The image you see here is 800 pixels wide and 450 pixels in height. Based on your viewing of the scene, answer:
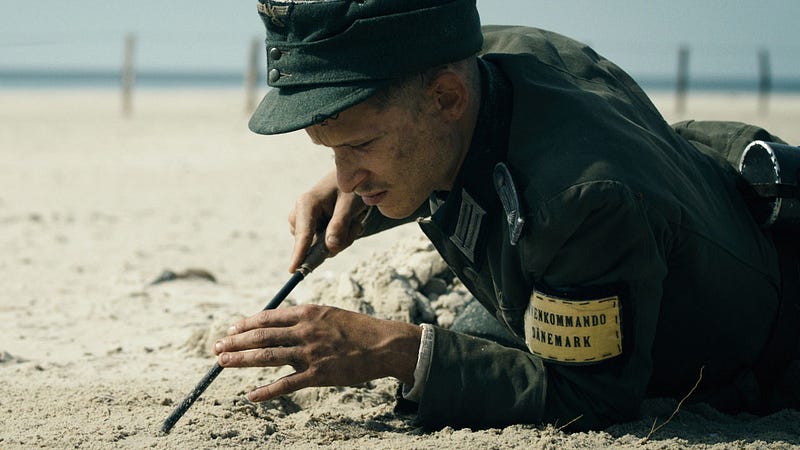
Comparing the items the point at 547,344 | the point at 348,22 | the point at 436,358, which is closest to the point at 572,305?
the point at 547,344

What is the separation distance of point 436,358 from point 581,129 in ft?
1.96

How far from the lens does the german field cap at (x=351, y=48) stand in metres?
2.03

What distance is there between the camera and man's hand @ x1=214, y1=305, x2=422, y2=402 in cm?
210

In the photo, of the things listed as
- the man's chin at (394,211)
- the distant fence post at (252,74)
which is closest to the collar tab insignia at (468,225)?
the man's chin at (394,211)

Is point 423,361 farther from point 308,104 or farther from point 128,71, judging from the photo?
point 128,71

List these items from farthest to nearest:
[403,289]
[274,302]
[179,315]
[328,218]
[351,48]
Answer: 1. [179,315]
2. [403,289]
3. [328,218]
4. [274,302]
5. [351,48]

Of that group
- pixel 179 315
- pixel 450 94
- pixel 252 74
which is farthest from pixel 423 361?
pixel 252 74

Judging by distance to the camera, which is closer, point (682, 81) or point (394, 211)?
point (394, 211)

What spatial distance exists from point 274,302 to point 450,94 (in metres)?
0.80

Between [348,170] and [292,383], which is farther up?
[348,170]

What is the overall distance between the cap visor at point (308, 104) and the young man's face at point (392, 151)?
47 millimetres

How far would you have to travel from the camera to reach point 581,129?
2152 mm

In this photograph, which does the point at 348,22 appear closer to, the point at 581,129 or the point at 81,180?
the point at 581,129

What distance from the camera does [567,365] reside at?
7.10 feet
